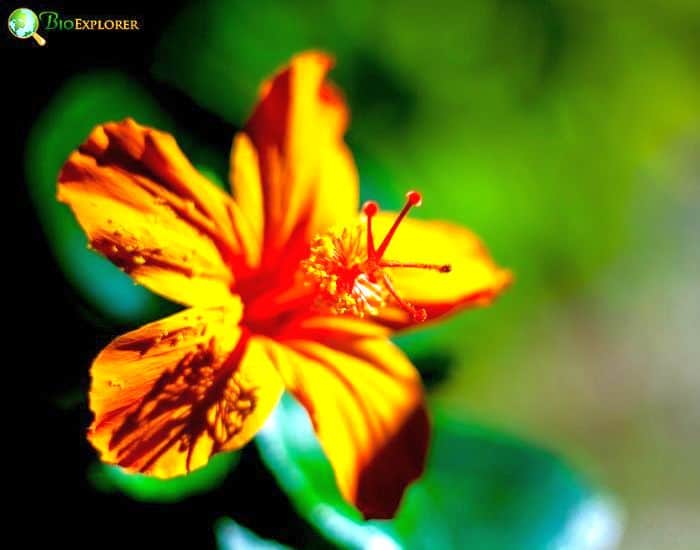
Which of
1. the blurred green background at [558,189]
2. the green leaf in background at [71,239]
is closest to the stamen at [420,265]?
the blurred green background at [558,189]

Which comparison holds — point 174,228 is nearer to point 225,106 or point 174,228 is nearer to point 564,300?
point 225,106

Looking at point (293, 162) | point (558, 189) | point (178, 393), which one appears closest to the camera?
point (178, 393)

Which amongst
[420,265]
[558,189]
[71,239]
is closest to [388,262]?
[420,265]

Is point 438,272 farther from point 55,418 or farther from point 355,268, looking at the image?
point 55,418

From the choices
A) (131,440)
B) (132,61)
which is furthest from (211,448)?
(132,61)

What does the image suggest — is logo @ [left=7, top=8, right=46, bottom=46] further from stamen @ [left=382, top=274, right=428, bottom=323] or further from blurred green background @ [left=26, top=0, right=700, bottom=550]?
stamen @ [left=382, top=274, right=428, bottom=323]

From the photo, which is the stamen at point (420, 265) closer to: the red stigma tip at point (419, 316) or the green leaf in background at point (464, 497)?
the red stigma tip at point (419, 316)
